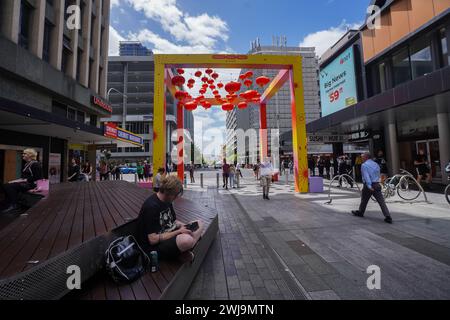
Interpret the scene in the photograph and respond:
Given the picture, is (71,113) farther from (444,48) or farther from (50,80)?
(444,48)

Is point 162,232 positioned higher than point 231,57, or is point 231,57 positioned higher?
point 231,57

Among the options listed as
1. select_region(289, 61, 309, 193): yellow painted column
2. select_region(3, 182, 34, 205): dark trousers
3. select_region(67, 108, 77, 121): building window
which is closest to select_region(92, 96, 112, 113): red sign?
select_region(67, 108, 77, 121): building window

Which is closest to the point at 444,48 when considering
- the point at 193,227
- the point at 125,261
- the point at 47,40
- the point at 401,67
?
the point at 401,67

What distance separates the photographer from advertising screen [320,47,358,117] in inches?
691

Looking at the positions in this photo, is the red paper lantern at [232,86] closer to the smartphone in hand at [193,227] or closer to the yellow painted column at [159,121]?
the yellow painted column at [159,121]

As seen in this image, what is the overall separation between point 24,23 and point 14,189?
13977 millimetres

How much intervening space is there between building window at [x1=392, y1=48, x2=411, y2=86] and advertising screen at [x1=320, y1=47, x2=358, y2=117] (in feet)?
9.18

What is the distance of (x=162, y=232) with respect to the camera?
2.69 meters

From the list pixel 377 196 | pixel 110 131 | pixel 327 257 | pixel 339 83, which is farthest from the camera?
pixel 339 83

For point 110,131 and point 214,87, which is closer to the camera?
point 214,87

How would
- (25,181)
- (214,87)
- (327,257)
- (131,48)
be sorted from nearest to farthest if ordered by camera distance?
(327,257)
(25,181)
(214,87)
(131,48)

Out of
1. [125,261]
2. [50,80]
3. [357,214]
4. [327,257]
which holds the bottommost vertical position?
[327,257]
